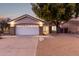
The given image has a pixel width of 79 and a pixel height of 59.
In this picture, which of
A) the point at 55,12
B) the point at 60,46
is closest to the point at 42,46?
the point at 60,46

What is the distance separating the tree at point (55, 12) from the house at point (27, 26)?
108 millimetres

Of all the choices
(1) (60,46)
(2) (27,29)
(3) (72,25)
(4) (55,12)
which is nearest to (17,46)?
(2) (27,29)

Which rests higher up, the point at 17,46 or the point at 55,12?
the point at 55,12

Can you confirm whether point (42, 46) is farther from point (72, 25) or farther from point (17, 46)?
point (72, 25)

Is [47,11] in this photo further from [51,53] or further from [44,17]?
[51,53]

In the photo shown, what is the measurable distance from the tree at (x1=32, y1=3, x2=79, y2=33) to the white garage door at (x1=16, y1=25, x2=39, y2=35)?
0.71ft

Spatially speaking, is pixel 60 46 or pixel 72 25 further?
pixel 60 46

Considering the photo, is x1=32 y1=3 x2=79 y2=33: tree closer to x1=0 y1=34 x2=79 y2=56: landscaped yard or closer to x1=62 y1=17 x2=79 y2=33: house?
x1=62 y1=17 x2=79 y2=33: house

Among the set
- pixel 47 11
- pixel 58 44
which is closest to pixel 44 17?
pixel 47 11

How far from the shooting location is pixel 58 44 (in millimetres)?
5730

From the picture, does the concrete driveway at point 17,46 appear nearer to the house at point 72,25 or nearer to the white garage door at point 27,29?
the white garage door at point 27,29

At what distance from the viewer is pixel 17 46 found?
5.73m

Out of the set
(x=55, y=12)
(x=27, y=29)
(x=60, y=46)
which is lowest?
(x=60, y=46)

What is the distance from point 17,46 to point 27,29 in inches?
12.7
